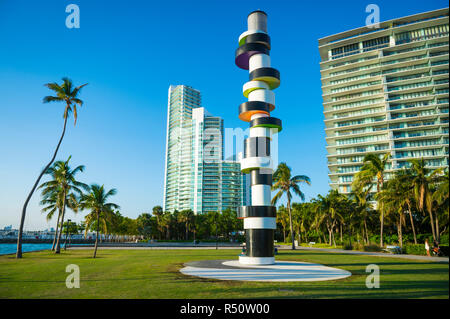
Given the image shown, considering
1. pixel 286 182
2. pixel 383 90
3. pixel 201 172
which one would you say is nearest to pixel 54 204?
pixel 286 182

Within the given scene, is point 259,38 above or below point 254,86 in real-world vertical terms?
above

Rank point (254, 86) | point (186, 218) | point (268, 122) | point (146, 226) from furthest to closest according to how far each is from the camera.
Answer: point (146, 226) < point (186, 218) < point (254, 86) < point (268, 122)

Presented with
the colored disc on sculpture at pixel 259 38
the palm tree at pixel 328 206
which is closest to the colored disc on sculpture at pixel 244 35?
the colored disc on sculpture at pixel 259 38

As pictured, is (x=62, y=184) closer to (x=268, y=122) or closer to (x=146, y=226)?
(x=268, y=122)

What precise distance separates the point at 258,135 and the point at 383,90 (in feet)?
261

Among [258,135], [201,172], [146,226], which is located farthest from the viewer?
[201,172]

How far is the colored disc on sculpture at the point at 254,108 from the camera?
→ 22.2 metres

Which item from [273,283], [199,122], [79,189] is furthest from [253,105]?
[199,122]

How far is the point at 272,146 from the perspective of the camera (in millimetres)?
22844

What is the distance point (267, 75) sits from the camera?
22.5 metres

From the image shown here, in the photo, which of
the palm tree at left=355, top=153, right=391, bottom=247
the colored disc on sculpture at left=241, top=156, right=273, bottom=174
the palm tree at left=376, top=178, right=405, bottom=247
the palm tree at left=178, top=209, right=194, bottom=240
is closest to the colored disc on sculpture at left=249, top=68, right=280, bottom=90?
the colored disc on sculpture at left=241, top=156, right=273, bottom=174

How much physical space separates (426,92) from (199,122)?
13402 cm

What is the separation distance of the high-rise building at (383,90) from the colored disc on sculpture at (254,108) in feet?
202

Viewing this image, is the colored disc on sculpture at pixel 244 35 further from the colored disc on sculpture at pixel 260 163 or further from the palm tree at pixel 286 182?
the palm tree at pixel 286 182
